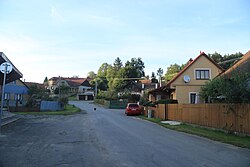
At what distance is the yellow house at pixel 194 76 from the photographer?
36219 mm

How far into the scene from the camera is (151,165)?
7.99 meters

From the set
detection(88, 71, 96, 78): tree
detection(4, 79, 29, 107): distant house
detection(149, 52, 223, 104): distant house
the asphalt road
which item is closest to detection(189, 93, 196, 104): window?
detection(149, 52, 223, 104): distant house

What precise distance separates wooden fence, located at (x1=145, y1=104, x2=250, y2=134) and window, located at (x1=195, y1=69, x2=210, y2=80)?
38.3ft

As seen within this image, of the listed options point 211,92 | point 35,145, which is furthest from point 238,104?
point 35,145

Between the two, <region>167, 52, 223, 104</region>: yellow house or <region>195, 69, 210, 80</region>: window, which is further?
<region>195, 69, 210, 80</region>: window

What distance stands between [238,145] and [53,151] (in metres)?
7.64

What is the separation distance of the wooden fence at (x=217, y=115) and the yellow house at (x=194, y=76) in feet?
33.9

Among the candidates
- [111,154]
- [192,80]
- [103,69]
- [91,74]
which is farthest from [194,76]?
[91,74]

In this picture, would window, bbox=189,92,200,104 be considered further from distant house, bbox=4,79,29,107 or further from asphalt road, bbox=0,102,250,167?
distant house, bbox=4,79,29,107

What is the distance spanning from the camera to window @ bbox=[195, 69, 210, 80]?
1438 inches

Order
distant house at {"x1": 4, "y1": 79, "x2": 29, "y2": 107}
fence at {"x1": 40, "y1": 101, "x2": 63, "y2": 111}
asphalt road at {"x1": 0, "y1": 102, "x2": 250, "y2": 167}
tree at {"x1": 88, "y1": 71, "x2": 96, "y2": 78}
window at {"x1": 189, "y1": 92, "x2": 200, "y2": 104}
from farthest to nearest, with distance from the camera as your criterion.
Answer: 1. tree at {"x1": 88, "y1": 71, "x2": 96, "y2": 78}
2. distant house at {"x1": 4, "y1": 79, "x2": 29, "y2": 107}
3. fence at {"x1": 40, "y1": 101, "x2": 63, "y2": 111}
4. window at {"x1": 189, "y1": 92, "x2": 200, "y2": 104}
5. asphalt road at {"x1": 0, "y1": 102, "x2": 250, "y2": 167}

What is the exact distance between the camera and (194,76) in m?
36.5

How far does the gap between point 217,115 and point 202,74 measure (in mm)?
19516

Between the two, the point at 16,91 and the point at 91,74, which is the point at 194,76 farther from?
the point at 91,74
